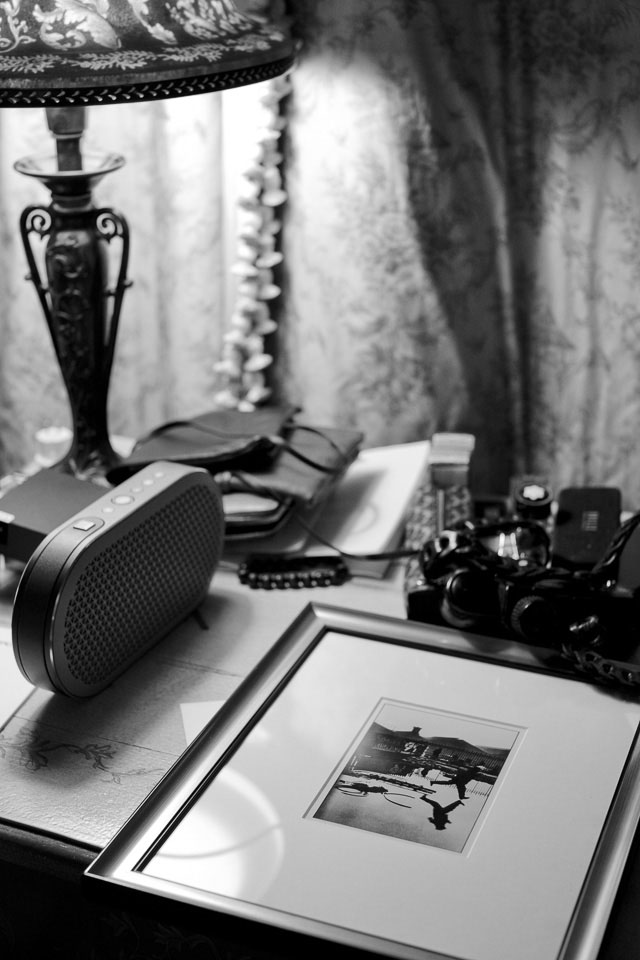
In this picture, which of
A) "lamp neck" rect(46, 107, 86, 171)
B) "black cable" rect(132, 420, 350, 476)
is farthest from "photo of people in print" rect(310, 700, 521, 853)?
"lamp neck" rect(46, 107, 86, 171)

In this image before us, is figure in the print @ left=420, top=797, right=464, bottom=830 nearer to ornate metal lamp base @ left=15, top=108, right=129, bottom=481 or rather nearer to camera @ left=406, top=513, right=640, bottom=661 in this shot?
camera @ left=406, top=513, right=640, bottom=661

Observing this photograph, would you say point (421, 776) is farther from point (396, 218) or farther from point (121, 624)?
point (396, 218)

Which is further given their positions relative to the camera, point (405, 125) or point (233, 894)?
point (405, 125)

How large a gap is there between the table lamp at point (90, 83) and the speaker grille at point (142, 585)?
24 centimetres

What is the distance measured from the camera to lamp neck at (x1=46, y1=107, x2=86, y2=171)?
3.22 feet

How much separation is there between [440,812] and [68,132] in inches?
26.9

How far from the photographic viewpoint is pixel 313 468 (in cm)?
107

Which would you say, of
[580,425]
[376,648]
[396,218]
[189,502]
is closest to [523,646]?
[376,648]

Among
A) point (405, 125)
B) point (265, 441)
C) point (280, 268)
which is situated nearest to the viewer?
point (265, 441)

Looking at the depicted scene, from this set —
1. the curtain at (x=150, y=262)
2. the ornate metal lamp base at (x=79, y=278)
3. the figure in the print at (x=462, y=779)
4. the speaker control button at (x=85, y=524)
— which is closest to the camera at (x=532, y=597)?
the figure in the print at (x=462, y=779)

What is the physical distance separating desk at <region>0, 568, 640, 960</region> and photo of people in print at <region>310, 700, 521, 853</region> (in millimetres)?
102

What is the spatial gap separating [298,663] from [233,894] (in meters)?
0.23

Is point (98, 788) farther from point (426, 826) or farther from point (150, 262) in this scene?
point (150, 262)

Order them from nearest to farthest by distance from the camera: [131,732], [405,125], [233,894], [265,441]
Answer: [233,894] < [131,732] < [265,441] < [405,125]
